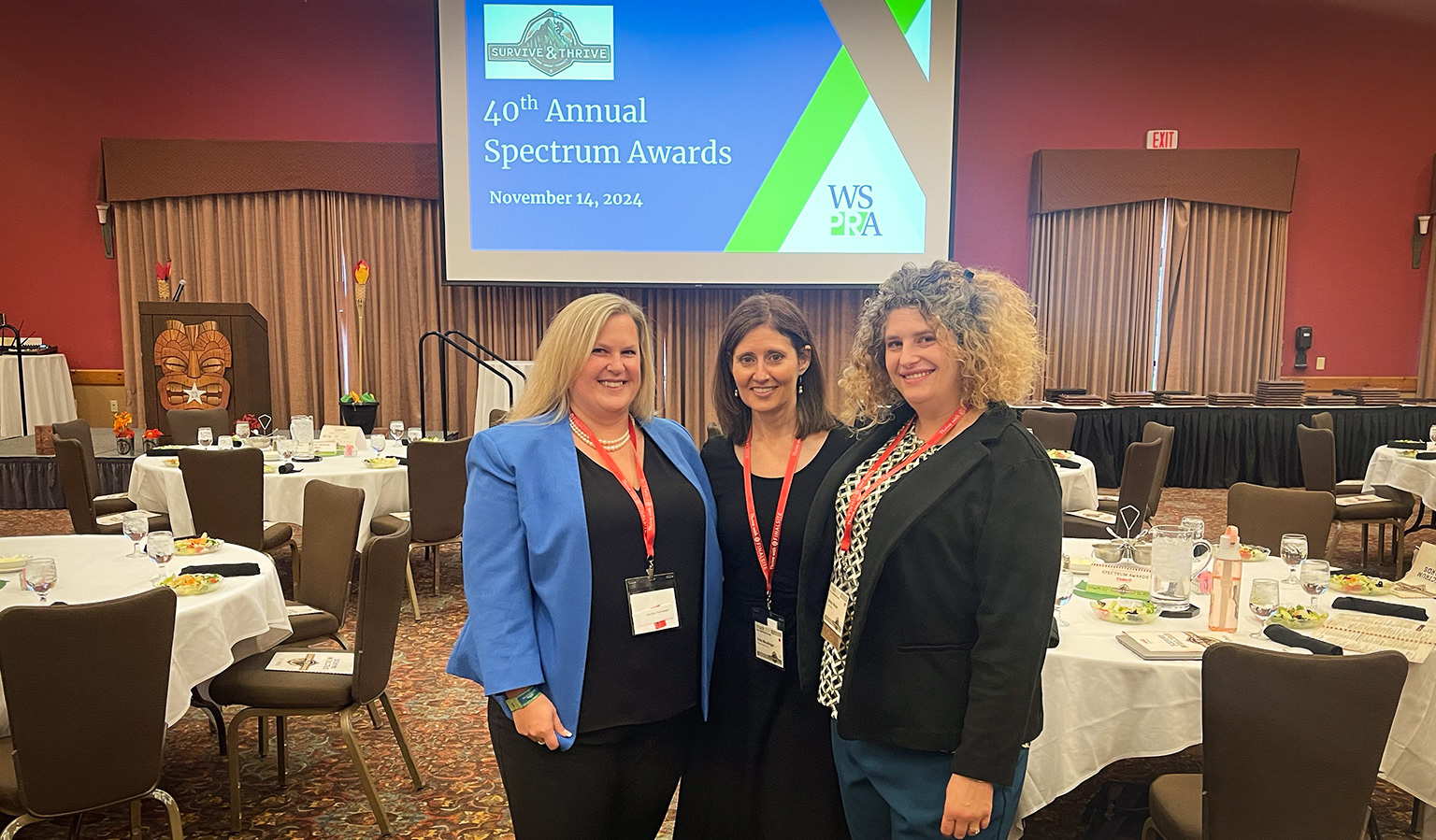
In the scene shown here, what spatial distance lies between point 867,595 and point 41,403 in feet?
32.6

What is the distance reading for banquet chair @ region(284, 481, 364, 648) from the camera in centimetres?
366

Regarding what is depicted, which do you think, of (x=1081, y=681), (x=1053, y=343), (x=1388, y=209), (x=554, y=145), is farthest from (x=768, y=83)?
(x=1081, y=681)

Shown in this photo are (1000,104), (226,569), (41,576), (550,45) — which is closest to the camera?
(41,576)

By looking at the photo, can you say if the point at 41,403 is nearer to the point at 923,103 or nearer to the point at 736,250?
the point at 736,250

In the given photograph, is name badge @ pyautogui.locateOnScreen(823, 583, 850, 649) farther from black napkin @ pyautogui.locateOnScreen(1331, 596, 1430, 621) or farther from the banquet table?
black napkin @ pyautogui.locateOnScreen(1331, 596, 1430, 621)

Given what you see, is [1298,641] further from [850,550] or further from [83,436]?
[83,436]

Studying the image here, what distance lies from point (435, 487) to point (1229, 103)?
918 cm

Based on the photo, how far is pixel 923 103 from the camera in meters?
8.70

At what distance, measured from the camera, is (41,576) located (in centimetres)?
280

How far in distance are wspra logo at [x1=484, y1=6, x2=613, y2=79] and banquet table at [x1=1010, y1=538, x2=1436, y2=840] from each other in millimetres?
7638

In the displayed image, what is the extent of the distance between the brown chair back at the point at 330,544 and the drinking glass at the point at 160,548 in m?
0.63

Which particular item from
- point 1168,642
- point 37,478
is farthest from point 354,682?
point 37,478

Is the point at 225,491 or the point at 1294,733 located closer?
the point at 1294,733

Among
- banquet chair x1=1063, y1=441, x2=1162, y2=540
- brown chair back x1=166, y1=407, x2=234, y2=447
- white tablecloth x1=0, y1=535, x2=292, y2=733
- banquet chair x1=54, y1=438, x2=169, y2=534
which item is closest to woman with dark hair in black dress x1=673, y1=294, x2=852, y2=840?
white tablecloth x1=0, y1=535, x2=292, y2=733
